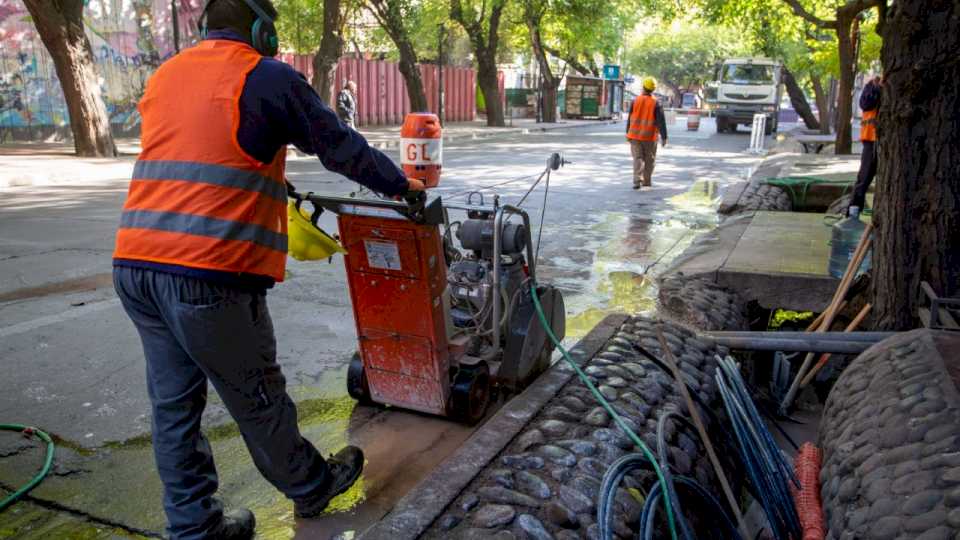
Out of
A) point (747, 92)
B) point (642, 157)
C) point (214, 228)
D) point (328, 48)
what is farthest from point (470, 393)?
point (747, 92)

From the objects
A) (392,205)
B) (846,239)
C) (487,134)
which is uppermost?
(392,205)

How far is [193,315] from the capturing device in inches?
97.4

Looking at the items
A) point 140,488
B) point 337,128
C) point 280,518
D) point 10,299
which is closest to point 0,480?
point 140,488

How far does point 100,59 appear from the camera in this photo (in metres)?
20.0

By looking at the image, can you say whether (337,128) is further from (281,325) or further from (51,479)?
(281,325)

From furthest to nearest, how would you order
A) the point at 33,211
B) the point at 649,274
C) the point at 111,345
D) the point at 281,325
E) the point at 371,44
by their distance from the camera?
the point at 371,44 → the point at 33,211 → the point at 649,274 → the point at 281,325 → the point at 111,345

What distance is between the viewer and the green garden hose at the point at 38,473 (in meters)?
3.24

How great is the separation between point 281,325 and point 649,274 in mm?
3616

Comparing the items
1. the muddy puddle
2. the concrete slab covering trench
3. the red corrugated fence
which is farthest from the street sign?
the concrete slab covering trench

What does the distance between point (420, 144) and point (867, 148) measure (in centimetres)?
555

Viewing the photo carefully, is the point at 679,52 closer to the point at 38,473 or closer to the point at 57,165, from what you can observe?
the point at 57,165

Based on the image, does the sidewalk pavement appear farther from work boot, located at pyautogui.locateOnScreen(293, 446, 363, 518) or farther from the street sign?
the street sign

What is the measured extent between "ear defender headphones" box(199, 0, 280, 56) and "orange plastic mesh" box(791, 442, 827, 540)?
2564 millimetres

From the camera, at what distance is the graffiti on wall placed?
18.0 meters
